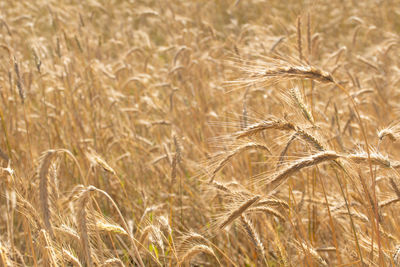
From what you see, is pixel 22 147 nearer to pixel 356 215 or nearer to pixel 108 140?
pixel 108 140

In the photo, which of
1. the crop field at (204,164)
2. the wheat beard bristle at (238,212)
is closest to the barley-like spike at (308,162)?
the crop field at (204,164)

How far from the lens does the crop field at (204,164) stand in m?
1.49

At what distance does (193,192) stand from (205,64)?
212 cm

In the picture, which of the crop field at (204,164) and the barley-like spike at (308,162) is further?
the crop field at (204,164)

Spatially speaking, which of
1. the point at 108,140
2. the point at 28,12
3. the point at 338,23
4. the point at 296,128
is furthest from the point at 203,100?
the point at 338,23

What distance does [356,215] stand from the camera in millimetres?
1853

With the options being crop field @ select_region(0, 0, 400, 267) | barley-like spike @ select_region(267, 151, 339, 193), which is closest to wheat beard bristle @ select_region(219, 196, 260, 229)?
crop field @ select_region(0, 0, 400, 267)

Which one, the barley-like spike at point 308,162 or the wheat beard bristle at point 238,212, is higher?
the barley-like spike at point 308,162

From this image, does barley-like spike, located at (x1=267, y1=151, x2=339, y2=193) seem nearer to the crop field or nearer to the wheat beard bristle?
the crop field

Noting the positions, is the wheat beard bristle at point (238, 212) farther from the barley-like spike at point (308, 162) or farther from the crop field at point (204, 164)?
the barley-like spike at point (308, 162)

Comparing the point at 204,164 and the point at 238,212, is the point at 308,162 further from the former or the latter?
the point at 204,164

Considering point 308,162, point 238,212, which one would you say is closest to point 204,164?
point 238,212

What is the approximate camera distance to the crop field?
1.49 metres

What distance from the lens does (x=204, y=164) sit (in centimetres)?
300
